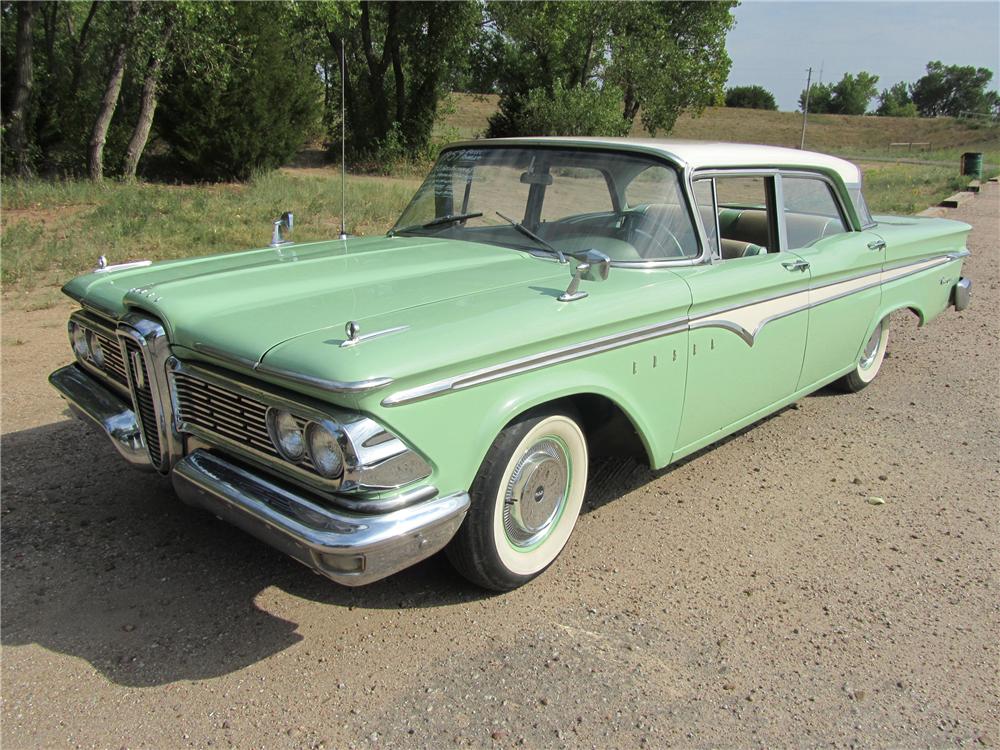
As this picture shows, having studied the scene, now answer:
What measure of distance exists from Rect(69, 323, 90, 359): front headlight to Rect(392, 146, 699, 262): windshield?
62.6 inches

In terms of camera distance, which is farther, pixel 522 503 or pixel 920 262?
pixel 920 262

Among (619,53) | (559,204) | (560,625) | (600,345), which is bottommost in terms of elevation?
(560,625)

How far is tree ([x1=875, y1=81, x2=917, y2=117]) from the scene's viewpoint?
101 meters

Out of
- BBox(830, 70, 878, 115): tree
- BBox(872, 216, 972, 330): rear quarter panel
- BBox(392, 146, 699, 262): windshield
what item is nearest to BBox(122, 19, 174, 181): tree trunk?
BBox(392, 146, 699, 262): windshield

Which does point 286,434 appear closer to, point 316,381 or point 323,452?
point 323,452

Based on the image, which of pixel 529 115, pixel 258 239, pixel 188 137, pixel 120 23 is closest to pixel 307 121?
pixel 188 137

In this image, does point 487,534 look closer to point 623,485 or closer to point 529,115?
point 623,485

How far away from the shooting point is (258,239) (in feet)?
32.4

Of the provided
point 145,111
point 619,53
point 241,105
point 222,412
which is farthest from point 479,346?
point 619,53

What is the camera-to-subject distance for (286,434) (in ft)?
7.96

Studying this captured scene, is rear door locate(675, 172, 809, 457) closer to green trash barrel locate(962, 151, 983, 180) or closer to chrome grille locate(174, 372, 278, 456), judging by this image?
chrome grille locate(174, 372, 278, 456)

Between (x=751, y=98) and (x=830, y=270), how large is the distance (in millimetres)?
100487

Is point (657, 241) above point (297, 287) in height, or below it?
above

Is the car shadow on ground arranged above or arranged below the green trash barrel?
below
